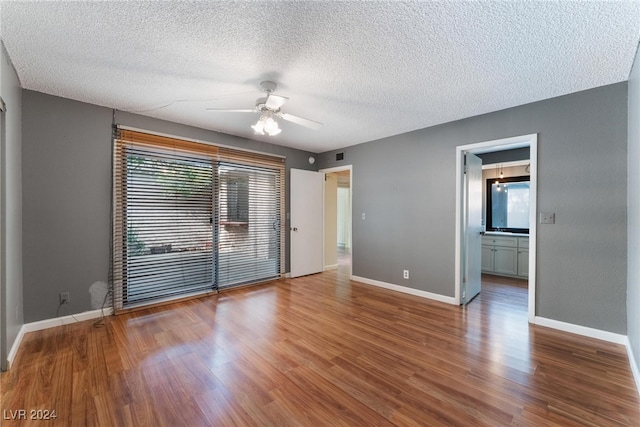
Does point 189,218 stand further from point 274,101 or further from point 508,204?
point 508,204

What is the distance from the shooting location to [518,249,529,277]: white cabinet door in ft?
15.8

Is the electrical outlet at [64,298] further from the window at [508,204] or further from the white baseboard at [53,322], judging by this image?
the window at [508,204]

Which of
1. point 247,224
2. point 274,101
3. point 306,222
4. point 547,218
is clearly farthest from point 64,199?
point 547,218

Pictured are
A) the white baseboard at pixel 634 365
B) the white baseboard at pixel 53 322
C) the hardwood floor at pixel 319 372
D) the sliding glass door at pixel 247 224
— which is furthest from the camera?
the sliding glass door at pixel 247 224

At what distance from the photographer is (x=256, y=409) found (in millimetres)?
1672

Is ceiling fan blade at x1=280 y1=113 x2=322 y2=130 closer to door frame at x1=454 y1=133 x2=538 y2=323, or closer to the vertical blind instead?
the vertical blind

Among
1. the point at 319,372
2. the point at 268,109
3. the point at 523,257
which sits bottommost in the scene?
the point at 319,372

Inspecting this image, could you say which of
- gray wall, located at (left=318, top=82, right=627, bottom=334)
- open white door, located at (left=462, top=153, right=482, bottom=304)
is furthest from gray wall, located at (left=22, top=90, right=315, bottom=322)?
open white door, located at (left=462, top=153, right=482, bottom=304)

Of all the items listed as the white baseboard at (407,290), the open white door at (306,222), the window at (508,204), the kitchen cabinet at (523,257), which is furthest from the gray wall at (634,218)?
the open white door at (306,222)

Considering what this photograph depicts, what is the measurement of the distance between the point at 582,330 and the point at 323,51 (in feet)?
12.1

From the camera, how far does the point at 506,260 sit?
16.7 ft

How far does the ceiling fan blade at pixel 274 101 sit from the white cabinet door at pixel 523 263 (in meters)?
5.00

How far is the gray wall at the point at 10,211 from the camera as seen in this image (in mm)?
2018

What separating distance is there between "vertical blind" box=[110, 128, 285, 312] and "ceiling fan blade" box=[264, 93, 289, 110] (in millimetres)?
1815
